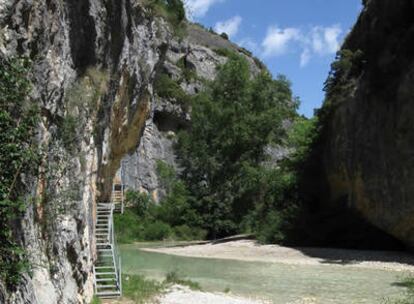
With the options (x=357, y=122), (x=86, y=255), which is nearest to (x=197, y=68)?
(x=357, y=122)

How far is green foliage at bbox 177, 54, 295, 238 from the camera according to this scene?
163 ft

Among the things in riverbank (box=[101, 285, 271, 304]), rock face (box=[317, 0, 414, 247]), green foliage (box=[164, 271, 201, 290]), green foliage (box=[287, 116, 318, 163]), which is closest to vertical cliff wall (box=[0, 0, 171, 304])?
riverbank (box=[101, 285, 271, 304])

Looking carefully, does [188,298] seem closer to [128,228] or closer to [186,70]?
[128,228]

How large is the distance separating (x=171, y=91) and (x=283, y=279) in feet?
126

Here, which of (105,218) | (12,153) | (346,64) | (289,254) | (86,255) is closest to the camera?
(12,153)

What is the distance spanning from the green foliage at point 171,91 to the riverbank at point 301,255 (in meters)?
23.5

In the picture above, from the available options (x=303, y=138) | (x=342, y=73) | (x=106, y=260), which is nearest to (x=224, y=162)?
(x=303, y=138)

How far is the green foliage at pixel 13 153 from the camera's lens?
8.11 metres

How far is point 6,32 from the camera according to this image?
29.8 feet

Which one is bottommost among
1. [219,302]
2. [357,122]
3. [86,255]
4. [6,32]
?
[219,302]

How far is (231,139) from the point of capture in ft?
167

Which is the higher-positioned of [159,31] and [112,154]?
[159,31]

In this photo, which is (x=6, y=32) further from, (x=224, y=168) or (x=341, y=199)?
(x=224, y=168)

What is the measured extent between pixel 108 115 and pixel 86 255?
5.30 metres
